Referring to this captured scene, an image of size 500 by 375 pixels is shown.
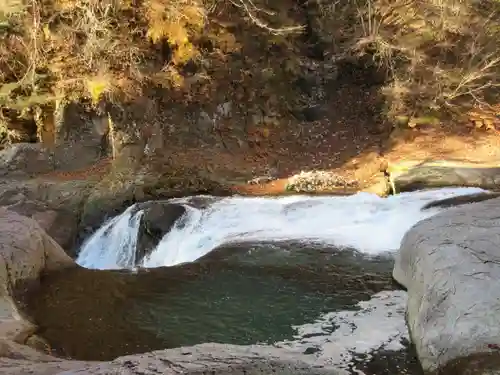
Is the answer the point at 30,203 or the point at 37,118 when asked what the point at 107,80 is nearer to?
the point at 37,118

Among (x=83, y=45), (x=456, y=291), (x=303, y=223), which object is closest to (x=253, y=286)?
(x=303, y=223)

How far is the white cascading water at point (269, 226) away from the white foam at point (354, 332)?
2.14 metres

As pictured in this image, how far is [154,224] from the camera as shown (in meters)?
9.67

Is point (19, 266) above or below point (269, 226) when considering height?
above

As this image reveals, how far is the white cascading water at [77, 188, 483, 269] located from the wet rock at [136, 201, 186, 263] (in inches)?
4.7

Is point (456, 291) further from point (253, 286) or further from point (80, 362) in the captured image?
point (80, 362)

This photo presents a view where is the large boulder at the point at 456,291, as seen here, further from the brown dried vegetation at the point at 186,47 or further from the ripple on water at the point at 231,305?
the brown dried vegetation at the point at 186,47

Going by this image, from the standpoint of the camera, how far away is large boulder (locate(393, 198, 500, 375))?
4.56m

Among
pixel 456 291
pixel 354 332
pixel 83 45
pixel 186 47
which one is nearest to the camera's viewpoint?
pixel 456 291

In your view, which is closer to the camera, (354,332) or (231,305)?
(354,332)

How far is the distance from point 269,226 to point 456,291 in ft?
15.8

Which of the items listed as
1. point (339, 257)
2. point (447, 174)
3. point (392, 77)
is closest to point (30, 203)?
point (339, 257)

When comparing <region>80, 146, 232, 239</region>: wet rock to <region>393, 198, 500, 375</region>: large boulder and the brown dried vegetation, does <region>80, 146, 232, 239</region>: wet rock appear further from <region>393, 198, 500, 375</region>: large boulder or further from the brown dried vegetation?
<region>393, 198, 500, 375</region>: large boulder

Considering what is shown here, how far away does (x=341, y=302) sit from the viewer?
21.6 feet
